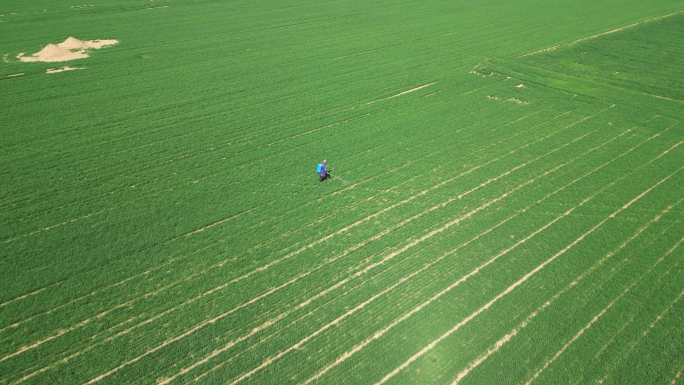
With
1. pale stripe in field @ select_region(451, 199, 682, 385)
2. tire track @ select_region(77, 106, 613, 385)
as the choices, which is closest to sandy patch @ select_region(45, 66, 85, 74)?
tire track @ select_region(77, 106, 613, 385)

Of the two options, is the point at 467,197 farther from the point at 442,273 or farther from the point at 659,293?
the point at 659,293

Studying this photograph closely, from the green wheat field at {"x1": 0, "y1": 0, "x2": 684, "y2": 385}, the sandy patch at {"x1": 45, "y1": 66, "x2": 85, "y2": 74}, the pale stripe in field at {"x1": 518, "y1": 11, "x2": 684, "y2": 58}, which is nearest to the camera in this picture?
the green wheat field at {"x1": 0, "y1": 0, "x2": 684, "y2": 385}

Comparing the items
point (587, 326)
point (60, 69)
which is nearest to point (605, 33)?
point (587, 326)

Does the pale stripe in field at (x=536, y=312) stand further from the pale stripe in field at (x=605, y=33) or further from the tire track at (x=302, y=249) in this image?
the pale stripe in field at (x=605, y=33)

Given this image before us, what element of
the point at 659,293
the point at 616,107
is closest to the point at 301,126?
the point at 659,293

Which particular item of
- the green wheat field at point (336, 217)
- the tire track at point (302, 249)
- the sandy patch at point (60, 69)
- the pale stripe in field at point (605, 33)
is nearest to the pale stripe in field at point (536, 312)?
the green wheat field at point (336, 217)

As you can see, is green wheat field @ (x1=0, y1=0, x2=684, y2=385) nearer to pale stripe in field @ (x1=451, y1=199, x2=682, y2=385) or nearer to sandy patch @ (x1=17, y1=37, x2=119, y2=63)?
pale stripe in field @ (x1=451, y1=199, x2=682, y2=385)
